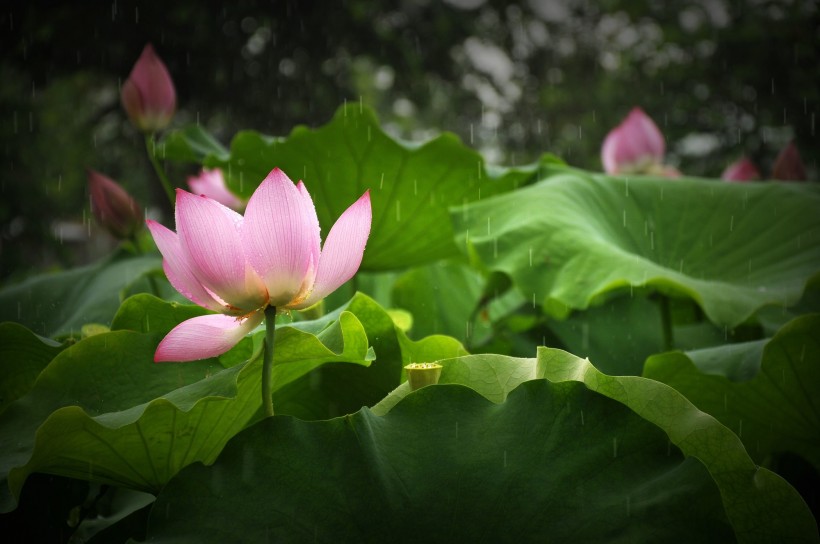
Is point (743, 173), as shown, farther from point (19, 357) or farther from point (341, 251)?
point (19, 357)

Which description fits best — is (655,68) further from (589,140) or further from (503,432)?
(503,432)

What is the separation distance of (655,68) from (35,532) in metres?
5.96

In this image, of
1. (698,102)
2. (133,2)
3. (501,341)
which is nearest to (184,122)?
(133,2)

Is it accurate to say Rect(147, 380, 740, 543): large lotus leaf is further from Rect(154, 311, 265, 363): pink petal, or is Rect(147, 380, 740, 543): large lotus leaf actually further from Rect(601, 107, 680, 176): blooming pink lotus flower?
Rect(601, 107, 680, 176): blooming pink lotus flower

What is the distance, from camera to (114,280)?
1.24 metres

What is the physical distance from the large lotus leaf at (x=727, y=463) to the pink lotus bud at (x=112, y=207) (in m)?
0.96

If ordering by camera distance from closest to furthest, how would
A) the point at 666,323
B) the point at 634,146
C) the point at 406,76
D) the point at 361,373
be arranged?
the point at 361,373 < the point at 666,323 < the point at 634,146 < the point at 406,76

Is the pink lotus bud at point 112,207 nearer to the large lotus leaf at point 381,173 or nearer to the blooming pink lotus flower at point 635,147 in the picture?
the large lotus leaf at point 381,173

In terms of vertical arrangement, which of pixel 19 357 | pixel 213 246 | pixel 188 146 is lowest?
pixel 19 357

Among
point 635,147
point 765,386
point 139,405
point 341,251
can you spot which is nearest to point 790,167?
point 635,147

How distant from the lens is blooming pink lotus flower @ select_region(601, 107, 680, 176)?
1523mm

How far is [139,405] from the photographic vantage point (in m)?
0.66

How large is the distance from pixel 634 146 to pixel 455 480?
1123 millimetres

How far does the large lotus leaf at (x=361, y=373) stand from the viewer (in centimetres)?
75
